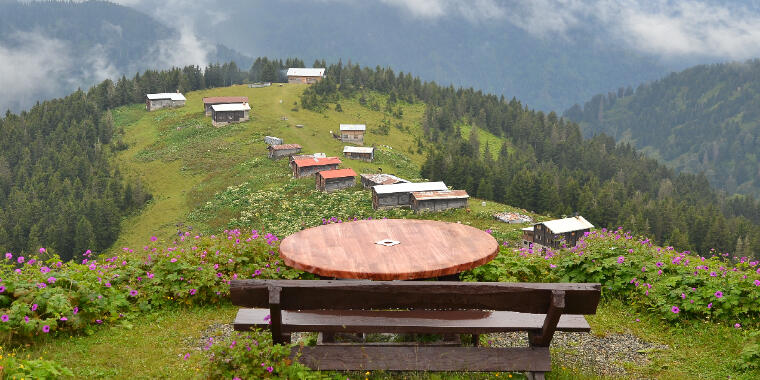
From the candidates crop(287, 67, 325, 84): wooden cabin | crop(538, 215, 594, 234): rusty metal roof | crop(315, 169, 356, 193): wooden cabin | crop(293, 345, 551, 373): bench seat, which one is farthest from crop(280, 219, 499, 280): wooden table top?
crop(287, 67, 325, 84): wooden cabin

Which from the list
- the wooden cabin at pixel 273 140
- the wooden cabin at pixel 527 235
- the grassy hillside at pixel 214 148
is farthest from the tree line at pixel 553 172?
the wooden cabin at pixel 273 140

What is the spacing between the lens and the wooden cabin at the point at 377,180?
2990 inches

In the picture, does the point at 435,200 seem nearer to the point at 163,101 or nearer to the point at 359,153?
the point at 359,153

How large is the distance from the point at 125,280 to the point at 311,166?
69.2 m

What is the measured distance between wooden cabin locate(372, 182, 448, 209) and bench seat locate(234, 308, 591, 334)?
6343 cm

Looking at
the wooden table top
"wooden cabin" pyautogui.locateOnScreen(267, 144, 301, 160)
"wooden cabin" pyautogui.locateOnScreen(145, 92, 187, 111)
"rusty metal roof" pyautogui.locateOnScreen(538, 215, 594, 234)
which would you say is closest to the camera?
the wooden table top

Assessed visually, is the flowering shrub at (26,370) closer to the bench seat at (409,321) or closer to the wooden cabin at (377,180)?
the bench seat at (409,321)

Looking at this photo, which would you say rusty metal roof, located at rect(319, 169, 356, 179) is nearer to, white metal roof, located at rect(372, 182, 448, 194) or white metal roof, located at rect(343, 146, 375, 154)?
white metal roof, located at rect(372, 182, 448, 194)

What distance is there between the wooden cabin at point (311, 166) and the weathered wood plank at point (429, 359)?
72699mm

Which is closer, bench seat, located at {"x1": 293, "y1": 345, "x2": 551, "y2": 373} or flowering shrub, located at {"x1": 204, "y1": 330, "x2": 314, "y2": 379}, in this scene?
flowering shrub, located at {"x1": 204, "y1": 330, "x2": 314, "y2": 379}

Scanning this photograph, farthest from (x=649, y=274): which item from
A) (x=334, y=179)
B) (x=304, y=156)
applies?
A: (x=304, y=156)

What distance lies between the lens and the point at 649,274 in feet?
36.7

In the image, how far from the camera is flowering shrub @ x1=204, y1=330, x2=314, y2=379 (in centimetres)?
662

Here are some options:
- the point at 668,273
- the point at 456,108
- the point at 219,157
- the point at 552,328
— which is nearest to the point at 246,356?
the point at 552,328
